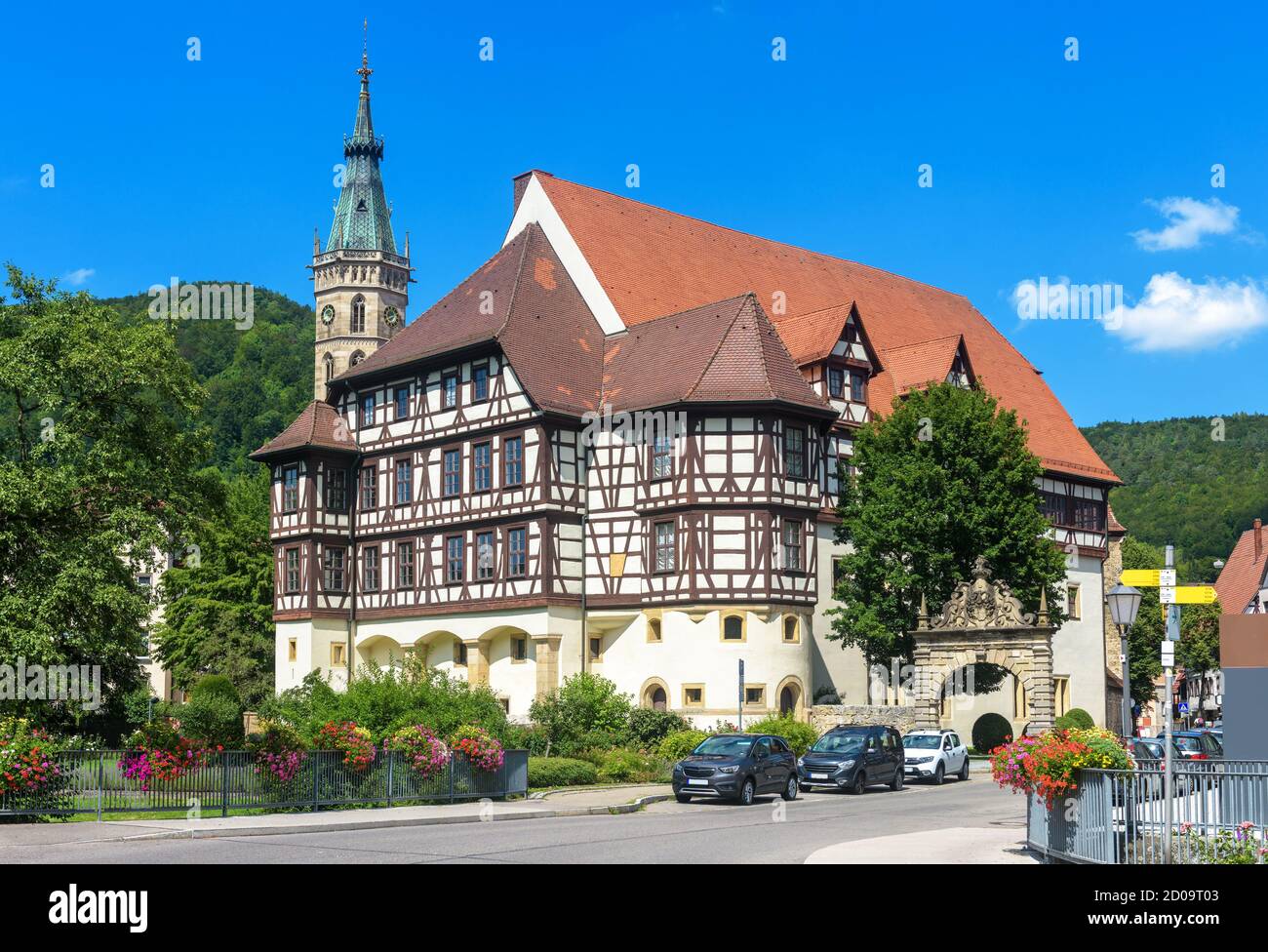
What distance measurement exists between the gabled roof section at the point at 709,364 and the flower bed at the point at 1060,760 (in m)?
28.4

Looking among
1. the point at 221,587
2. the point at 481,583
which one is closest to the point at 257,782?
the point at 481,583

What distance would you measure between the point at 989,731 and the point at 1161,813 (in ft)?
119

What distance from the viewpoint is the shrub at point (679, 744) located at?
135 ft

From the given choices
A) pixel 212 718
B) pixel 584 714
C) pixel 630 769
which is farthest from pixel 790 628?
pixel 212 718

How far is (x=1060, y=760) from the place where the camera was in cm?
1767

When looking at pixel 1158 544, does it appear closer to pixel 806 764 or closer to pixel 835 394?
pixel 835 394

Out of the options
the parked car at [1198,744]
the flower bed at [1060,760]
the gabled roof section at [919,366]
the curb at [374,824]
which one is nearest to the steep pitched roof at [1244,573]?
the gabled roof section at [919,366]

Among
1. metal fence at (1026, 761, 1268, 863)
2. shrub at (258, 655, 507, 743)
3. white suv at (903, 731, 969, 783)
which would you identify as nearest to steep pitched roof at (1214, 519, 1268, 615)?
white suv at (903, 731, 969, 783)

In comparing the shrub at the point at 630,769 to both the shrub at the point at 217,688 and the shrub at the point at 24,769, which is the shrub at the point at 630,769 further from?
the shrub at the point at 217,688

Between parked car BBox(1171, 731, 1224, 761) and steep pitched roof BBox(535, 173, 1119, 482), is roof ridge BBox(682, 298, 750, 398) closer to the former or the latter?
steep pitched roof BBox(535, 173, 1119, 482)

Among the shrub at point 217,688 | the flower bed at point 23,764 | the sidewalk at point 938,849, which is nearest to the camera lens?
the sidewalk at point 938,849

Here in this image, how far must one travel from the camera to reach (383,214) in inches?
4161

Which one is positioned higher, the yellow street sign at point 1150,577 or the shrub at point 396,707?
the yellow street sign at point 1150,577
